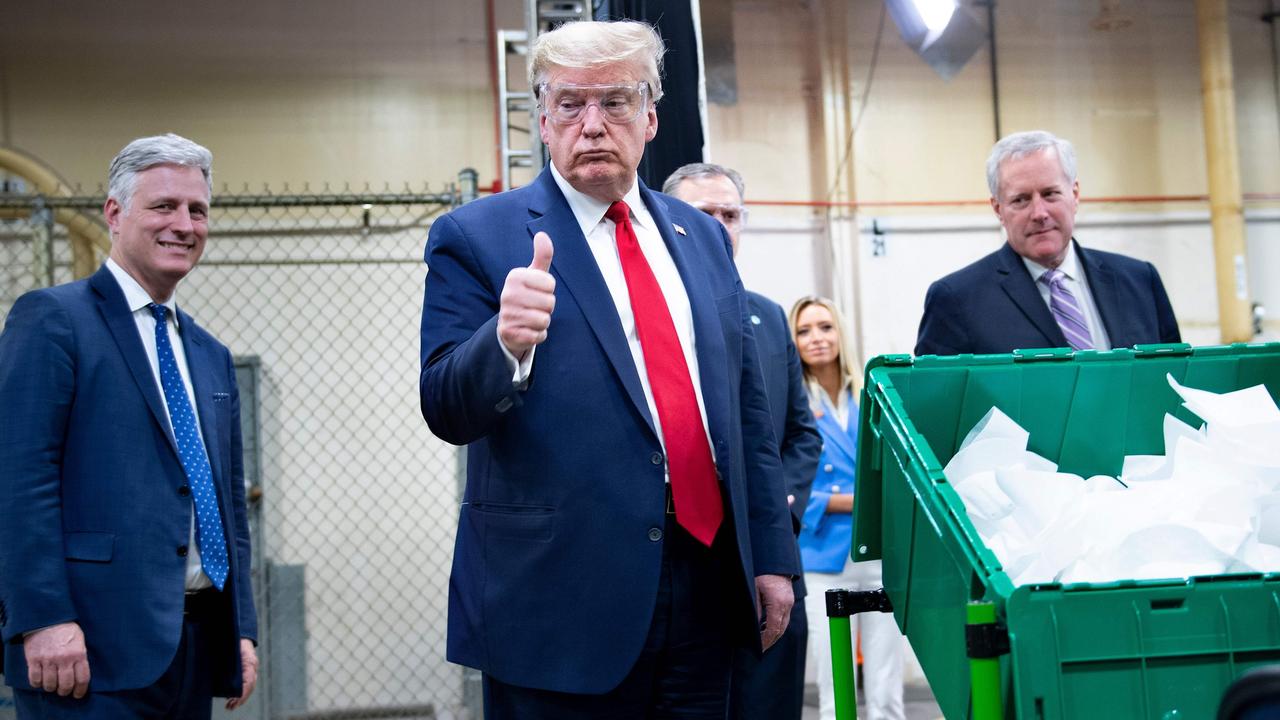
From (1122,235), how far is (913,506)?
15.8 feet

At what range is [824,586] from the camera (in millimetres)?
3744

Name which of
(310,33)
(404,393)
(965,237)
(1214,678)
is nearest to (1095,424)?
(1214,678)

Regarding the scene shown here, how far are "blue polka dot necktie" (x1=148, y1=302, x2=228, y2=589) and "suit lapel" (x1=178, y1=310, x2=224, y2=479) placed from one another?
4cm

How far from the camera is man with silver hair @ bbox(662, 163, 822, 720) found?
7.48ft

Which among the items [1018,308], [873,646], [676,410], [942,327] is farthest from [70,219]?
[676,410]

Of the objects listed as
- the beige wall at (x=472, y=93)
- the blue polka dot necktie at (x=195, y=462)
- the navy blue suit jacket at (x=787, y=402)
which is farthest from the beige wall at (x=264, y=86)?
the blue polka dot necktie at (x=195, y=462)

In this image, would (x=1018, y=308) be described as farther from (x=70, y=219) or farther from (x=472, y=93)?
(x=70, y=219)

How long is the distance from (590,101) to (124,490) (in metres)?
1.05

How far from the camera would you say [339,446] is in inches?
194

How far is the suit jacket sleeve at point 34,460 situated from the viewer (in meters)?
1.86

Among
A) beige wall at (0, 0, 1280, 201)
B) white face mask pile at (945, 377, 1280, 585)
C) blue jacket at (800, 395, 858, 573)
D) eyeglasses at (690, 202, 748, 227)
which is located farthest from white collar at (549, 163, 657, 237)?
beige wall at (0, 0, 1280, 201)

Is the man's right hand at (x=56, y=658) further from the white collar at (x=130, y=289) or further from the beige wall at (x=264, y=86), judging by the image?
the beige wall at (x=264, y=86)

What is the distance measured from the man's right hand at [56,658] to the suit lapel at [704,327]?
1083 millimetres

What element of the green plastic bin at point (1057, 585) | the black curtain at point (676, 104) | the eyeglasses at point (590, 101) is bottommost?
the green plastic bin at point (1057, 585)
